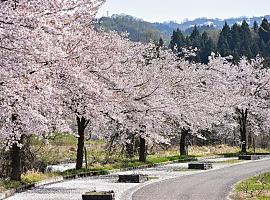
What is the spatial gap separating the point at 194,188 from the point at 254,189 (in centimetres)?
280

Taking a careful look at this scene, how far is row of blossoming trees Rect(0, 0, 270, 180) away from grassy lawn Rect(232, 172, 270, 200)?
25.1ft

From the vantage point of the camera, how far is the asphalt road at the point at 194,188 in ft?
69.3

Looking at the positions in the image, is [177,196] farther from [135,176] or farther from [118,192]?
[135,176]

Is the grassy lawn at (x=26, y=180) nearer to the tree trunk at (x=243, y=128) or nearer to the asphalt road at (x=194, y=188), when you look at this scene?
the asphalt road at (x=194, y=188)

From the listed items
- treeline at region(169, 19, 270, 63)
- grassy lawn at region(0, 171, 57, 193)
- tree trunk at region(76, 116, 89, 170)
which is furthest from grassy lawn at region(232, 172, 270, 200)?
treeline at region(169, 19, 270, 63)

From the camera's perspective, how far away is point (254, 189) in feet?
76.5

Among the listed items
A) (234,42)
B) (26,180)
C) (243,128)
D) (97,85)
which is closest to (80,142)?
(26,180)

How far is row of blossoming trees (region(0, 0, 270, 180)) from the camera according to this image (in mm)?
13195

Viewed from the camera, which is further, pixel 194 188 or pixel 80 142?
pixel 80 142

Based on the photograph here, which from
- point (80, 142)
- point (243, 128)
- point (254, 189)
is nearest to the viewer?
point (254, 189)

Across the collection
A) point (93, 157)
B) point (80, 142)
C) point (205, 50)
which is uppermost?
point (205, 50)

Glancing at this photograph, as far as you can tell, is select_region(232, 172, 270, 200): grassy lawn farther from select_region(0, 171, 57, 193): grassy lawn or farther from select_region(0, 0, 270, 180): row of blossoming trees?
select_region(0, 171, 57, 193): grassy lawn

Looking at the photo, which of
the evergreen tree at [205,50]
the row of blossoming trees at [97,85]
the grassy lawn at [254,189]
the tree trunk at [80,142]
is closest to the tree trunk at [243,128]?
the row of blossoming trees at [97,85]

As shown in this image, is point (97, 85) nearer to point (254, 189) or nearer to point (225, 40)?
point (254, 189)
